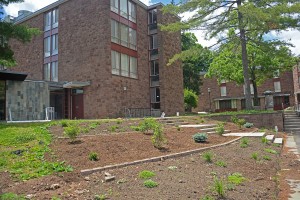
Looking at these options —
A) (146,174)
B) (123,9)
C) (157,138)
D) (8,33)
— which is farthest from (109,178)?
(123,9)

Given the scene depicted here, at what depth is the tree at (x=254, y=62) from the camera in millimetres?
20781

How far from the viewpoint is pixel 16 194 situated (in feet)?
15.4

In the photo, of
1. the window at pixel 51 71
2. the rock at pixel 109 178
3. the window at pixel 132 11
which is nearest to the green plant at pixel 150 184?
the rock at pixel 109 178

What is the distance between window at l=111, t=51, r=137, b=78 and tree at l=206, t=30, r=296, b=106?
8665 mm

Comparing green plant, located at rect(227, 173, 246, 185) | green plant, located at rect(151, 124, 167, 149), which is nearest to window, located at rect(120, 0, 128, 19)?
green plant, located at rect(151, 124, 167, 149)

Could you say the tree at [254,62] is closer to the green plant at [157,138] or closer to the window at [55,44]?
the green plant at [157,138]

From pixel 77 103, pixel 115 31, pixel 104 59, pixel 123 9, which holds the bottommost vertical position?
pixel 77 103

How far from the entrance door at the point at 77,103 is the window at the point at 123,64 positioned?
3.83 meters

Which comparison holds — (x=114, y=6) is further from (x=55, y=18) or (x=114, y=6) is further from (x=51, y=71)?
(x=51, y=71)

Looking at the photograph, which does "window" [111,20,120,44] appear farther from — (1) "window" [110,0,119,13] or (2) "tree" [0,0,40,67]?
(2) "tree" [0,0,40,67]

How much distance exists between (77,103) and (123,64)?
562cm

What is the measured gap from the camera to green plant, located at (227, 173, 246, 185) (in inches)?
224

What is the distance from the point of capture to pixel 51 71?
2709 centimetres

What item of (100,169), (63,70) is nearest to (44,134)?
(100,169)
